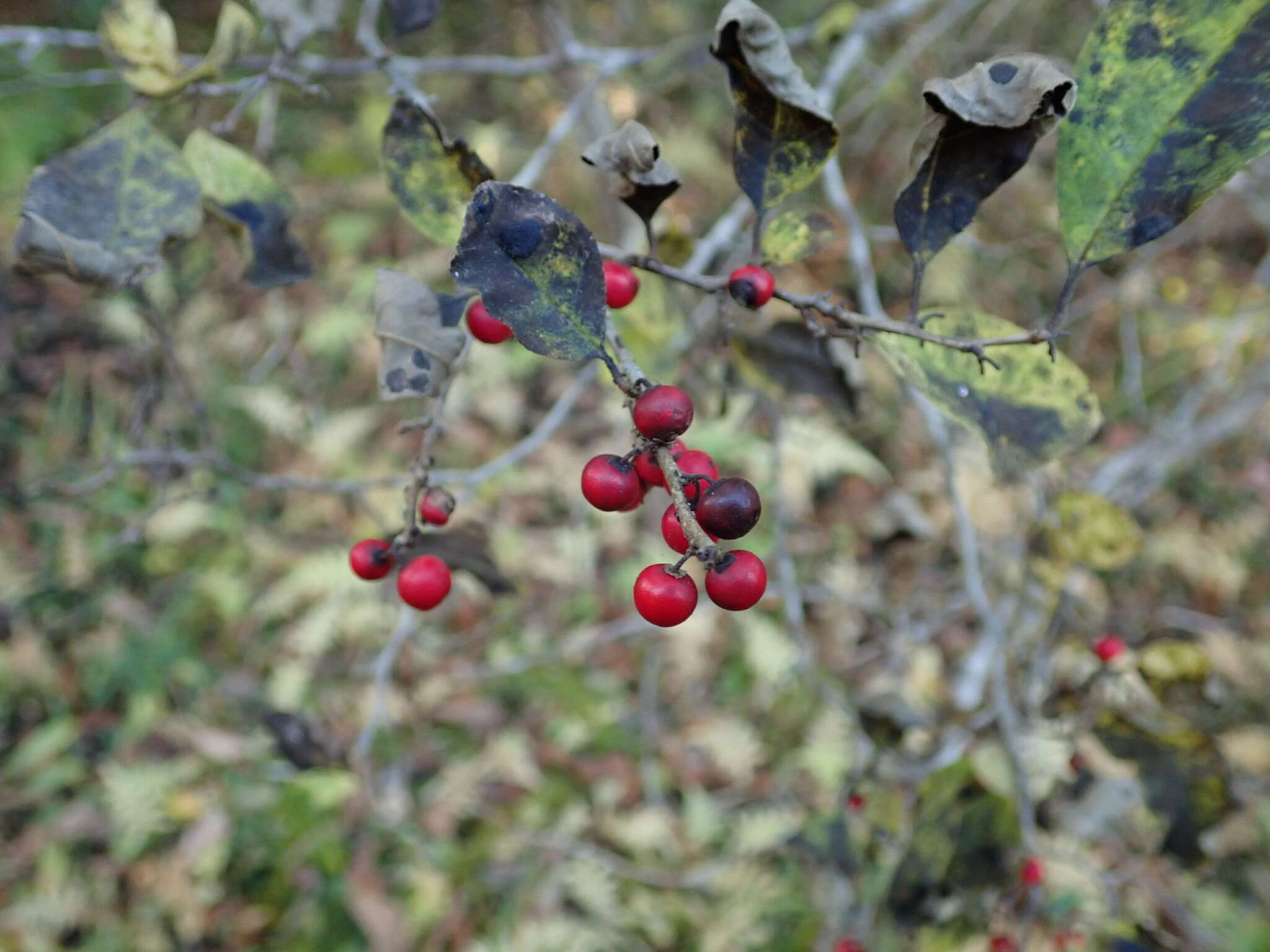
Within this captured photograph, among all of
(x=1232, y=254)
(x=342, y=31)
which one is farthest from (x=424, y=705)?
(x=1232, y=254)

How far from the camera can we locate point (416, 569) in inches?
31.7

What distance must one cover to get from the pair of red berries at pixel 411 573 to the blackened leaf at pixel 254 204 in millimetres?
301

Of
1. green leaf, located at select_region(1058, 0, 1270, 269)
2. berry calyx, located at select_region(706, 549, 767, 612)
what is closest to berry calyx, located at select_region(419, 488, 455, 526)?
berry calyx, located at select_region(706, 549, 767, 612)

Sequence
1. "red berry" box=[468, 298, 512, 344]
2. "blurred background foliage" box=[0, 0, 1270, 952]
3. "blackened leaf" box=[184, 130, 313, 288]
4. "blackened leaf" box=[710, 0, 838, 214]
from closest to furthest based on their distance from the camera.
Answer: "blackened leaf" box=[710, 0, 838, 214] < "red berry" box=[468, 298, 512, 344] < "blackened leaf" box=[184, 130, 313, 288] < "blurred background foliage" box=[0, 0, 1270, 952]

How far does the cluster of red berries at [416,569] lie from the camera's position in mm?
797

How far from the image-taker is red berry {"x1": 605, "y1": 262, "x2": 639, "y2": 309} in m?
0.76

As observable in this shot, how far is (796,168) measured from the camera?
0.70 m

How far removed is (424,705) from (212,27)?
13.6 ft

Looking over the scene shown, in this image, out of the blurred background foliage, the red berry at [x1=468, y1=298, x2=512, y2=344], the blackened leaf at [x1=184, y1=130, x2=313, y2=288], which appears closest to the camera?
the red berry at [x1=468, y1=298, x2=512, y2=344]

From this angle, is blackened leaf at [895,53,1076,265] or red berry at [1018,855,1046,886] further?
red berry at [1018,855,1046,886]

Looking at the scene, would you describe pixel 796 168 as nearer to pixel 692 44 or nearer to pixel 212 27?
pixel 692 44

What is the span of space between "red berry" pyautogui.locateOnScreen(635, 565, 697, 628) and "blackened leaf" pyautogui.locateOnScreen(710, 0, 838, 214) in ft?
1.24

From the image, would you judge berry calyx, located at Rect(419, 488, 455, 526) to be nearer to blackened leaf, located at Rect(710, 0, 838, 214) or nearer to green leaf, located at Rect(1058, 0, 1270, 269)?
blackened leaf, located at Rect(710, 0, 838, 214)

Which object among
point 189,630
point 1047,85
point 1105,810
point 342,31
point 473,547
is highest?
point 342,31
